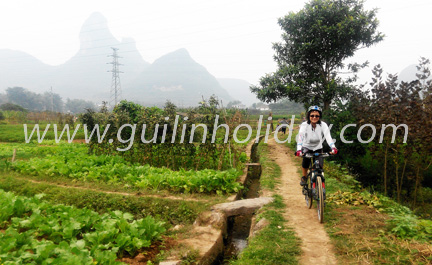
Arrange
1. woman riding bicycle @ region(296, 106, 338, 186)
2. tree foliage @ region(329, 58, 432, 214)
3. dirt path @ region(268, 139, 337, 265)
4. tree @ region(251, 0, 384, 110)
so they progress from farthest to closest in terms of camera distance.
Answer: tree @ region(251, 0, 384, 110), tree foliage @ region(329, 58, 432, 214), woman riding bicycle @ region(296, 106, 338, 186), dirt path @ region(268, 139, 337, 265)

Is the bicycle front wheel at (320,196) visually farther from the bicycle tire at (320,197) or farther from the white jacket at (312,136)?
the white jacket at (312,136)

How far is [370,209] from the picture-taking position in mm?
5398

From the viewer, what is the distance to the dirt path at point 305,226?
3.70 metres

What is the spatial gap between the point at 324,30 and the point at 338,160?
5879 mm

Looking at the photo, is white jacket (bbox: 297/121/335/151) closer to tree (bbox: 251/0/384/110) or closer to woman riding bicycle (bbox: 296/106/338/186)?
woman riding bicycle (bbox: 296/106/338/186)

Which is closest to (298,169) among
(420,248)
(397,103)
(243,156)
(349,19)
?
(243,156)

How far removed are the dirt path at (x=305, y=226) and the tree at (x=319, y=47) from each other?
247 inches

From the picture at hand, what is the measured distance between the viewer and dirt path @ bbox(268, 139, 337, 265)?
3.70 meters

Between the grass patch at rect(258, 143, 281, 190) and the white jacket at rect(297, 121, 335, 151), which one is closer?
the white jacket at rect(297, 121, 335, 151)

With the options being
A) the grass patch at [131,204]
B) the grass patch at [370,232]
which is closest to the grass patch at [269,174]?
the grass patch at [370,232]

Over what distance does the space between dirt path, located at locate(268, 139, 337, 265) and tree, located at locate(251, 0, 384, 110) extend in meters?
6.28

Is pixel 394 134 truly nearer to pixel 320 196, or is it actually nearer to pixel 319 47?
pixel 320 196

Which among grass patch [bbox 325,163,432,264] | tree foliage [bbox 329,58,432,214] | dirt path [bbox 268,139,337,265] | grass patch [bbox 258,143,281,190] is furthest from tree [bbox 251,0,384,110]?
grass patch [bbox 325,163,432,264]

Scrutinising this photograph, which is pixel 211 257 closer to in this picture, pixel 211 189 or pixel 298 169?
pixel 211 189
